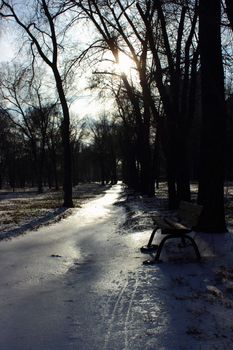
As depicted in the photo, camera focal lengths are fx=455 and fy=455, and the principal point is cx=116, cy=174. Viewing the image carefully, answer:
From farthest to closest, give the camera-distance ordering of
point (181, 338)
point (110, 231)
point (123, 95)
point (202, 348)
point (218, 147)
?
1. point (123, 95)
2. point (110, 231)
3. point (218, 147)
4. point (181, 338)
5. point (202, 348)

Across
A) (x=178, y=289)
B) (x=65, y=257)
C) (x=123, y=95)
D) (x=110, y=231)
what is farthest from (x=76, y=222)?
(x=123, y=95)

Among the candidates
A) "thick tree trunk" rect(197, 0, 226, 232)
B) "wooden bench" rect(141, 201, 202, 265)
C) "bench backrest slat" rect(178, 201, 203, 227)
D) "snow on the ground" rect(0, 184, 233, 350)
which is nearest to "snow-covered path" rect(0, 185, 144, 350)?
"snow on the ground" rect(0, 184, 233, 350)

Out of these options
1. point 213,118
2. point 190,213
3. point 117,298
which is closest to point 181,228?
point 190,213

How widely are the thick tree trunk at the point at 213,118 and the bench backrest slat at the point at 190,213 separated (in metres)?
0.65

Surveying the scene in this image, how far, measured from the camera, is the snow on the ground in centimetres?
454

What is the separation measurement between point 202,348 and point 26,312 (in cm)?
229

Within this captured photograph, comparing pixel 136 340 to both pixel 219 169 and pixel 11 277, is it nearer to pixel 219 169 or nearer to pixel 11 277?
pixel 11 277

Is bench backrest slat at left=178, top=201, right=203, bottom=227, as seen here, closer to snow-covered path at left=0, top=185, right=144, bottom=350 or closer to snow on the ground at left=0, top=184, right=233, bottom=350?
snow on the ground at left=0, top=184, right=233, bottom=350

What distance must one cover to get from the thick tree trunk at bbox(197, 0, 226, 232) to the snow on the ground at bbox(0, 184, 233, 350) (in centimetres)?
63

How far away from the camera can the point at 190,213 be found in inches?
358

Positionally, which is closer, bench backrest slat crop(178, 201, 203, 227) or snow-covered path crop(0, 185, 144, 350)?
snow-covered path crop(0, 185, 144, 350)

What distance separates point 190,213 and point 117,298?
3.58m

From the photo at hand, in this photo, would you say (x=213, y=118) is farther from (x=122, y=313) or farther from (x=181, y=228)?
(x=122, y=313)

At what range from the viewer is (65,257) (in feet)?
30.2
